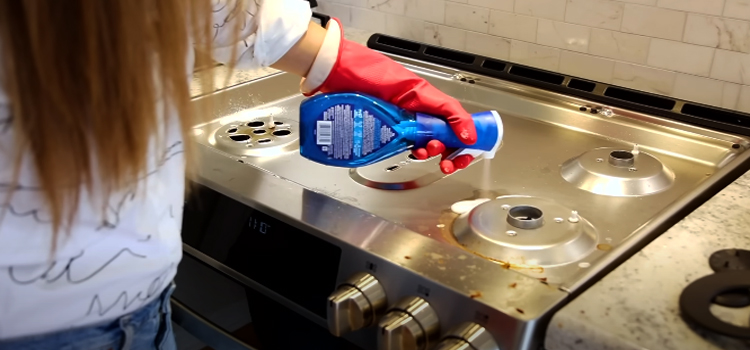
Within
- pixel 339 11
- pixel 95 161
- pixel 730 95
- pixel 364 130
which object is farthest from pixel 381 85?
pixel 339 11

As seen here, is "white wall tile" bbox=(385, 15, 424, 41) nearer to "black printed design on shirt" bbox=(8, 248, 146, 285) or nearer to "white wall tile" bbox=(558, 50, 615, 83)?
"white wall tile" bbox=(558, 50, 615, 83)

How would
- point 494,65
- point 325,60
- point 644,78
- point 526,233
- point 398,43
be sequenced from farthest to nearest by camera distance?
point 398,43 → point 494,65 → point 644,78 → point 325,60 → point 526,233

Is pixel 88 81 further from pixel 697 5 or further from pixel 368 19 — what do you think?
pixel 368 19

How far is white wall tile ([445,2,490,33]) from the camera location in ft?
3.79

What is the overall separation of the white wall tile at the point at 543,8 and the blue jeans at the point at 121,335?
72 cm

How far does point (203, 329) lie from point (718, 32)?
2.57ft

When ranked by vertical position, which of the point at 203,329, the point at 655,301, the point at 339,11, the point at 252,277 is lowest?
the point at 203,329

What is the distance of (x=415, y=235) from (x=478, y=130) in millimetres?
186

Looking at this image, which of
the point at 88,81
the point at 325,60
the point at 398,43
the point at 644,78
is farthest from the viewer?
the point at 398,43

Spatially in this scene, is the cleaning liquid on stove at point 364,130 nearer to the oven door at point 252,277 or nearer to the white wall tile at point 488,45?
the oven door at point 252,277

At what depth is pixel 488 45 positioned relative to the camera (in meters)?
1.17

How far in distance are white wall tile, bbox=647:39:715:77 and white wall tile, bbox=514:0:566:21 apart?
0.15 meters

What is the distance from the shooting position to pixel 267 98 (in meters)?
1.09

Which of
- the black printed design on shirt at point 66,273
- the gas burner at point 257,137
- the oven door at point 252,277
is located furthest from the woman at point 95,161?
the gas burner at point 257,137
